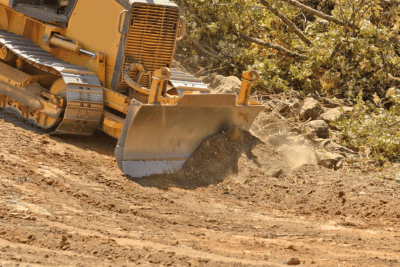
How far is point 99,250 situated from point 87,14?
14.4 ft

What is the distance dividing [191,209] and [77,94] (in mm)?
2440

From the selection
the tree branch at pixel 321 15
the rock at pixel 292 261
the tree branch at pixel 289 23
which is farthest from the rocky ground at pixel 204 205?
the tree branch at pixel 289 23

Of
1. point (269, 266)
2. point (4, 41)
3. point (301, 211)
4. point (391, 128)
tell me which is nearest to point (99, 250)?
point (269, 266)

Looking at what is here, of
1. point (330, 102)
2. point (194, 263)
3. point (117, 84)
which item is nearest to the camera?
point (194, 263)

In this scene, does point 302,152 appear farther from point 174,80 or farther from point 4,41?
point 4,41

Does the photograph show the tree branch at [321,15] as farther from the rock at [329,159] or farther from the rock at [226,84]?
the rock at [329,159]

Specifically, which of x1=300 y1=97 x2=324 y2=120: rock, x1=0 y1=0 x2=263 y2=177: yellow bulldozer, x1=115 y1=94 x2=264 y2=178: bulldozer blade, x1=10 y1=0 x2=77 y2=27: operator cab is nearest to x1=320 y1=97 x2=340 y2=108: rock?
x1=300 y1=97 x2=324 y2=120: rock

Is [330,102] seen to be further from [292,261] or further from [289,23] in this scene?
[292,261]

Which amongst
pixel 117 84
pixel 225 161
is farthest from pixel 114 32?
pixel 225 161

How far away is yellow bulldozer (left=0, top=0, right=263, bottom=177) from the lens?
22.6 feet

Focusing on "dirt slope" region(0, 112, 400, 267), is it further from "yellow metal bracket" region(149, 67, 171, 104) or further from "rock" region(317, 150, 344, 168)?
"yellow metal bracket" region(149, 67, 171, 104)

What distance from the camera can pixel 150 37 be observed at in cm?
749

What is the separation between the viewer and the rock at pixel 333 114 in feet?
31.3

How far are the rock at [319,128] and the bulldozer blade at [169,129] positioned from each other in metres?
1.95
